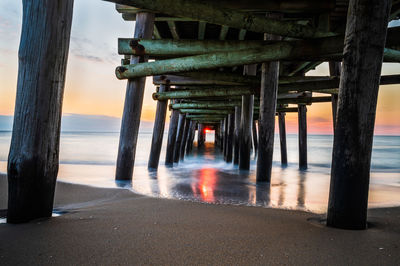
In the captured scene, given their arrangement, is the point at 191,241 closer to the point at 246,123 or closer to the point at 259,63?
the point at 259,63

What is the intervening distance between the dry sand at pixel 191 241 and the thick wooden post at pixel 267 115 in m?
2.80

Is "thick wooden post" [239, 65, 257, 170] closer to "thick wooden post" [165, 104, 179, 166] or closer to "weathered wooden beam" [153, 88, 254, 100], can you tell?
"weathered wooden beam" [153, 88, 254, 100]

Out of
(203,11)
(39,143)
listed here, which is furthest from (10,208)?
(203,11)

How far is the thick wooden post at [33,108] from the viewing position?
1.78 meters

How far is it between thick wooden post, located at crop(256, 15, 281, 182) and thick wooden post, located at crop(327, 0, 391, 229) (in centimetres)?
298

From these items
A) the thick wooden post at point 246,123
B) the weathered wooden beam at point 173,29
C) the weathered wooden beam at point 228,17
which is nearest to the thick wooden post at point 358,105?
the weathered wooden beam at point 228,17

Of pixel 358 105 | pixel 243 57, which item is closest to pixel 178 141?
pixel 243 57

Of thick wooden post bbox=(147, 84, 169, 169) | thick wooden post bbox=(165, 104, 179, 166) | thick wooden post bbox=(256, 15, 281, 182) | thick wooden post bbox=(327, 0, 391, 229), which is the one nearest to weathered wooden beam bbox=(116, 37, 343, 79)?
thick wooden post bbox=(327, 0, 391, 229)

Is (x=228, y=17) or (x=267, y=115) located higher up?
(x=228, y=17)

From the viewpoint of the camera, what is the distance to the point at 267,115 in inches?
190

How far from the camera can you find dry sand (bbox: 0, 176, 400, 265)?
1.29 meters

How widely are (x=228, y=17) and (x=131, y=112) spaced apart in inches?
87.6

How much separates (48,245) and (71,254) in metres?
0.18

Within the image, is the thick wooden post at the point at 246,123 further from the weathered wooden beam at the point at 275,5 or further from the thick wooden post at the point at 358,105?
the thick wooden post at the point at 358,105
